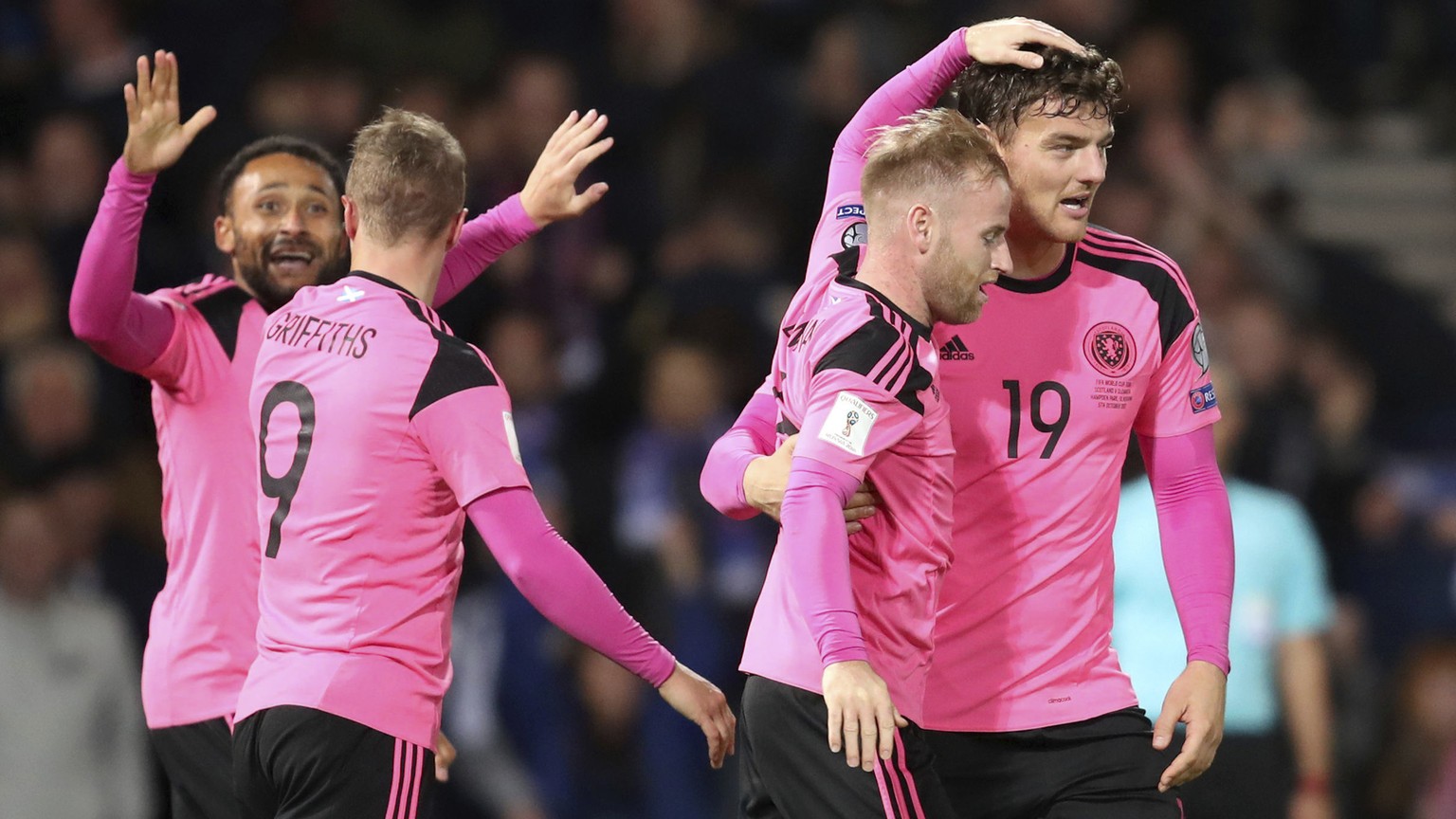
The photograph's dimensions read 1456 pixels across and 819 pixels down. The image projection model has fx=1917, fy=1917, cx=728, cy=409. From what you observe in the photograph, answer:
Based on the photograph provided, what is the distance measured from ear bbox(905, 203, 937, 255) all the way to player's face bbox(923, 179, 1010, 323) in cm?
2

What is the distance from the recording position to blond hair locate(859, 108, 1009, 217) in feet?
11.3

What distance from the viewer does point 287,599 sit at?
3.59m

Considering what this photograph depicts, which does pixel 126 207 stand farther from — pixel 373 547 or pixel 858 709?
pixel 858 709

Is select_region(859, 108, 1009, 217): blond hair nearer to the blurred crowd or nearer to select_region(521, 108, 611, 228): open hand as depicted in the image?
select_region(521, 108, 611, 228): open hand

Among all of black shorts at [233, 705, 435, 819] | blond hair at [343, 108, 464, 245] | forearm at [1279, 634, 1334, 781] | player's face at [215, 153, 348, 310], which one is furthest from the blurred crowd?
blond hair at [343, 108, 464, 245]

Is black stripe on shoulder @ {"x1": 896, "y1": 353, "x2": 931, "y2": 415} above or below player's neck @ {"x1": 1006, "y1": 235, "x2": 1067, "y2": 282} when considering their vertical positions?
below

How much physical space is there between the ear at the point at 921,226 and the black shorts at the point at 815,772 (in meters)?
0.82

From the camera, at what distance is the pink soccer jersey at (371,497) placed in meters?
3.52

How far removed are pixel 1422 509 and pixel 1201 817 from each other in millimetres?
3323

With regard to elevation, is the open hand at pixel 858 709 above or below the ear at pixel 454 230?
below

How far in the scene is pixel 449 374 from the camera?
3.55 m

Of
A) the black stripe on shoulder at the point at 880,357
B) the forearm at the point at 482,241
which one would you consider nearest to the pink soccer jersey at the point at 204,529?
the forearm at the point at 482,241

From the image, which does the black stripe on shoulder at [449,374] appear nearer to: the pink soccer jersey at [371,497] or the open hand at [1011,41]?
the pink soccer jersey at [371,497]

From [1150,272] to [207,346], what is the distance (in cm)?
205
